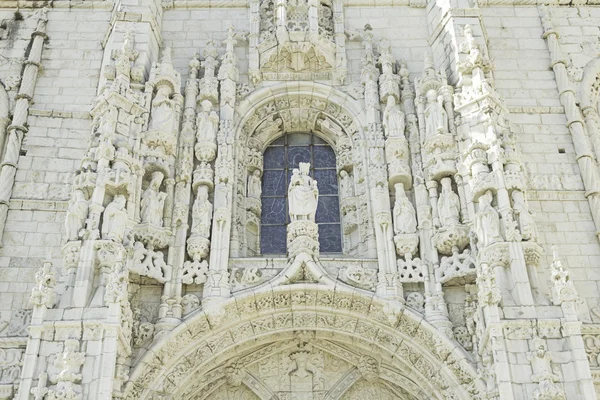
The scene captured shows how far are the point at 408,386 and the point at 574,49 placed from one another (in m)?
6.94

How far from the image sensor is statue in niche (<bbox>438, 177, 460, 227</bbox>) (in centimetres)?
1160

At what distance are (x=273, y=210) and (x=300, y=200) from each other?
4.16 ft

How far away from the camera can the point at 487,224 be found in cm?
1099

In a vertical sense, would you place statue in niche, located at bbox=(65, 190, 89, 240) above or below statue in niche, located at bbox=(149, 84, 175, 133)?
below

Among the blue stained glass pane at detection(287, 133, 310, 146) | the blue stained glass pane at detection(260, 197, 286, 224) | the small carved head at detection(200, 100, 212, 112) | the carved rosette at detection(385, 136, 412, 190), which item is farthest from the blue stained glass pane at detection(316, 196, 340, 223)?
the small carved head at detection(200, 100, 212, 112)

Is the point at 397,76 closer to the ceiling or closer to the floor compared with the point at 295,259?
closer to the ceiling

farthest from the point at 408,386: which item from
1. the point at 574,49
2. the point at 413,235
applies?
the point at 574,49

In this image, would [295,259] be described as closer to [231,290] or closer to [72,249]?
[231,290]

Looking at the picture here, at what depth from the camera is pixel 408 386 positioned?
37.0 ft

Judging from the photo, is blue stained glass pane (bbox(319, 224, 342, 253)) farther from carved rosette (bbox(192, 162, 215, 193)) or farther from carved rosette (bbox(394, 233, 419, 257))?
carved rosette (bbox(192, 162, 215, 193))

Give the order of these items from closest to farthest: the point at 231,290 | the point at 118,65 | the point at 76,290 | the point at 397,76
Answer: the point at 76,290
the point at 231,290
the point at 118,65
the point at 397,76

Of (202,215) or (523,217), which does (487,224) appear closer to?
(523,217)

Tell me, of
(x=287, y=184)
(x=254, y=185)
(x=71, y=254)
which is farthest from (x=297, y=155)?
(x=71, y=254)

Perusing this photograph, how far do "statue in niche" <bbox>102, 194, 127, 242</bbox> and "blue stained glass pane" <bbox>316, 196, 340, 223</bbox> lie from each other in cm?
328
